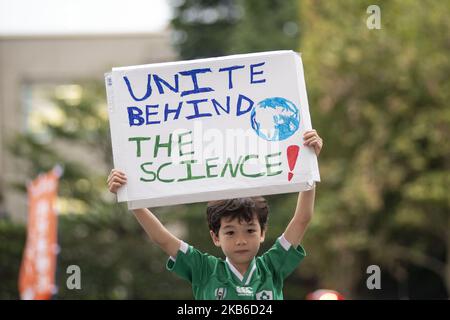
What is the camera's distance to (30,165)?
3030 cm

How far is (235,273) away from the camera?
4656 mm

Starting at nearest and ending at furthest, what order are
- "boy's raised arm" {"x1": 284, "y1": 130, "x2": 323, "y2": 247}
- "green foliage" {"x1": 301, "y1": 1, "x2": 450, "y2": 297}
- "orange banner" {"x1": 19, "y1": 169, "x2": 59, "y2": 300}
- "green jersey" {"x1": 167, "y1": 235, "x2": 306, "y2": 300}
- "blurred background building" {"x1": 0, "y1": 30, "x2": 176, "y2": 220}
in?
"green jersey" {"x1": 167, "y1": 235, "x2": 306, "y2": 300} < "boy's raised arm" {"x1": 284, "y1": 130, "x2": 323, "y2": 247} < "orange banner" {"x1": 19, "y1": 169, "x2": 59, "y2": 300} < "green foliage" {"x1": 301, "y1": 1, "x2": 450, "y2": 297} < "blurred background building" {"x1": 0, "y1": 30, "x2": 176, "y2": 220}

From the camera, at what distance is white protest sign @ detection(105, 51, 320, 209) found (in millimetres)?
4637

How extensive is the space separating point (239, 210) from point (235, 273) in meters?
0.27

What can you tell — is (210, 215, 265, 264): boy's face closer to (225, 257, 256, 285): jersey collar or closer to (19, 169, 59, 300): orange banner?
(225, 257, 256, 285): jersey collar

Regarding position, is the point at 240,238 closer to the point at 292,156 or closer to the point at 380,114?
the point at 292,156

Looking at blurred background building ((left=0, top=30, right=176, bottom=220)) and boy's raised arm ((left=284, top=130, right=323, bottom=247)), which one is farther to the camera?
blurred background building ((left=0, top=30, right=176, bottom=220))

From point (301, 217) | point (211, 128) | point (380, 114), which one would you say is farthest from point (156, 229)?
point (380, 114)

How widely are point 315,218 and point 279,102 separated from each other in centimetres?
1946

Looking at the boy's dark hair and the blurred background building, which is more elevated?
the blurred background building

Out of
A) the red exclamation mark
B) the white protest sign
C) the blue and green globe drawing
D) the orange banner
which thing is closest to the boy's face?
the white protest sign

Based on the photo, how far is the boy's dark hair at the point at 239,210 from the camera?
4695 millimetres

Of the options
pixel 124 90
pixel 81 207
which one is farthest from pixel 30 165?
pixel 124 90
